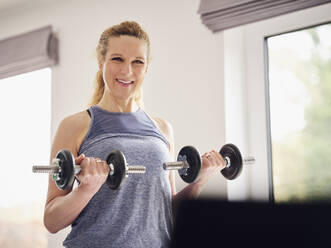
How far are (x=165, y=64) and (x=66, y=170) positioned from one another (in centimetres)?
129

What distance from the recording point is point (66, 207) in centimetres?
108

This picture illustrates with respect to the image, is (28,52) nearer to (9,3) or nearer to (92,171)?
(9,3)

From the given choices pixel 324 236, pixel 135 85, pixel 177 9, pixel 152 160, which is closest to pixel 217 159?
pixel 152 160

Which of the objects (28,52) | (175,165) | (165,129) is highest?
(28,52)

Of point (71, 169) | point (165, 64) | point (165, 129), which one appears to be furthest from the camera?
point (165, 64)

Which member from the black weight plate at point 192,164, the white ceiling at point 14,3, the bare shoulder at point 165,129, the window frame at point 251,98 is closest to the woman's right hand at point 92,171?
the black weight plate at point 192,164

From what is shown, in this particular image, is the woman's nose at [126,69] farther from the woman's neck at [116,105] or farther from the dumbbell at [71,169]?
the dumbbell at [71,169]

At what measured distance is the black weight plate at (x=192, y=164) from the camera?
3.70ft

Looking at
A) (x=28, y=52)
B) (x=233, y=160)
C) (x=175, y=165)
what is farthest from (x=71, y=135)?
(x=28, y=52)

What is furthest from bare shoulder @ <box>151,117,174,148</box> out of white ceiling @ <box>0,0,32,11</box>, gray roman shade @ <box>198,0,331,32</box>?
white ceiling @ <box>0,0,32,11</box>

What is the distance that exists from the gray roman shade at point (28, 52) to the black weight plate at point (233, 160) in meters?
1.68

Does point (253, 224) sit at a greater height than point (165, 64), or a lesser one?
lesser

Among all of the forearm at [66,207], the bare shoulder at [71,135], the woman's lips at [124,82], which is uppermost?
the woman's lips at [124,82]

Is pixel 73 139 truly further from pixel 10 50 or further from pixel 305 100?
pixel 10 50
